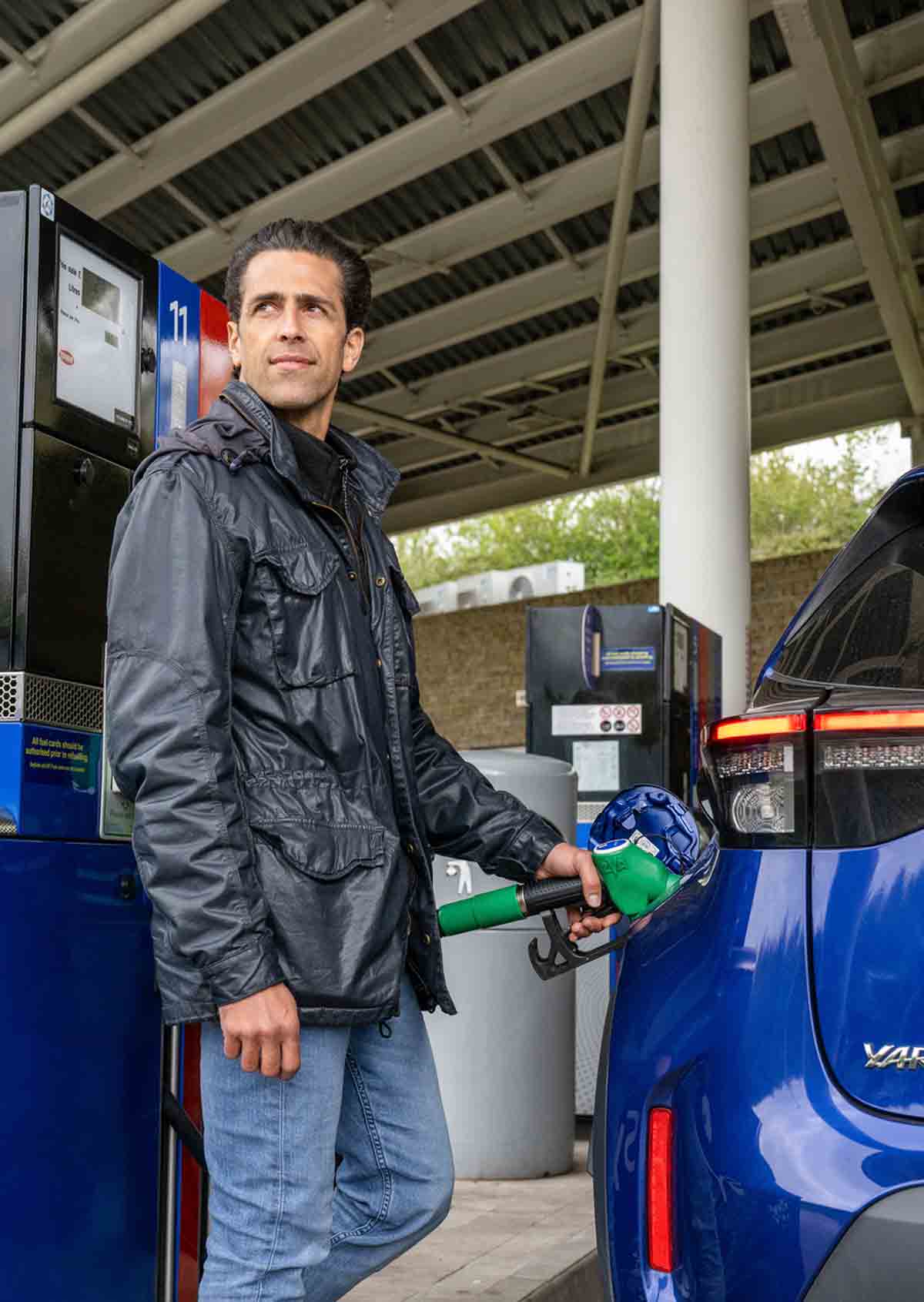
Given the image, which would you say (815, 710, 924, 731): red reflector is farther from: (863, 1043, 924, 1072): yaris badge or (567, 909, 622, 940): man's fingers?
(567, 909, 622, 940): man's fingers

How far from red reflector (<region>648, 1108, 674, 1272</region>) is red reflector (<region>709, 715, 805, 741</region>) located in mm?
486

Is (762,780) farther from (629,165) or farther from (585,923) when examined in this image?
(629,165)

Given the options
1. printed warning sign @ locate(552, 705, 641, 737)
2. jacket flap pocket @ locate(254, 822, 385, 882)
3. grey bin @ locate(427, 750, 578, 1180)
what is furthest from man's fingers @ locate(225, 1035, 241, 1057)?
printed warning sign @ locate(552, 705, 641, 737)

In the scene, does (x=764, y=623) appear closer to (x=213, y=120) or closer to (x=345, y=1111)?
(x=213, y=120)

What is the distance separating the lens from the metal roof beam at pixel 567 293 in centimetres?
1411

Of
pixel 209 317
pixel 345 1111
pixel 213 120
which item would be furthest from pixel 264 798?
pixel 213 120

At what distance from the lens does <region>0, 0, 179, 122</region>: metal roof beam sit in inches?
388

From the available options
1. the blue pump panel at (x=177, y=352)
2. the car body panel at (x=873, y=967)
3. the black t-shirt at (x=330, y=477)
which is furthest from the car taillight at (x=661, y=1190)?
the blue pump panel at (x=177, y=352)

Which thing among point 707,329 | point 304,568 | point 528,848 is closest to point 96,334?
point 304,568

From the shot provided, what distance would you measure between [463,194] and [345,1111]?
1112 centimetres

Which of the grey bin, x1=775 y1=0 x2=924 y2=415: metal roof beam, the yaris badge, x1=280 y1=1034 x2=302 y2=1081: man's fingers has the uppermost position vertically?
x1=775 y1=0 x2=924 y2=415: metal roof beam

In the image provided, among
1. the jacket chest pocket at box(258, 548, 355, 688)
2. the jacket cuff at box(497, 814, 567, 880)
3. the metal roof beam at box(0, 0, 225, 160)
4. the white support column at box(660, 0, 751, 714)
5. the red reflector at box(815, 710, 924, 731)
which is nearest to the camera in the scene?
the red reflector at box(815, 710, 924, 731)

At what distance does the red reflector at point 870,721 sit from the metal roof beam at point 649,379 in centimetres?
1441

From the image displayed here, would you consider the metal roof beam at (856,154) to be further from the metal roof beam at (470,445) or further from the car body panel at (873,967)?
the car body panel at (873,967)
